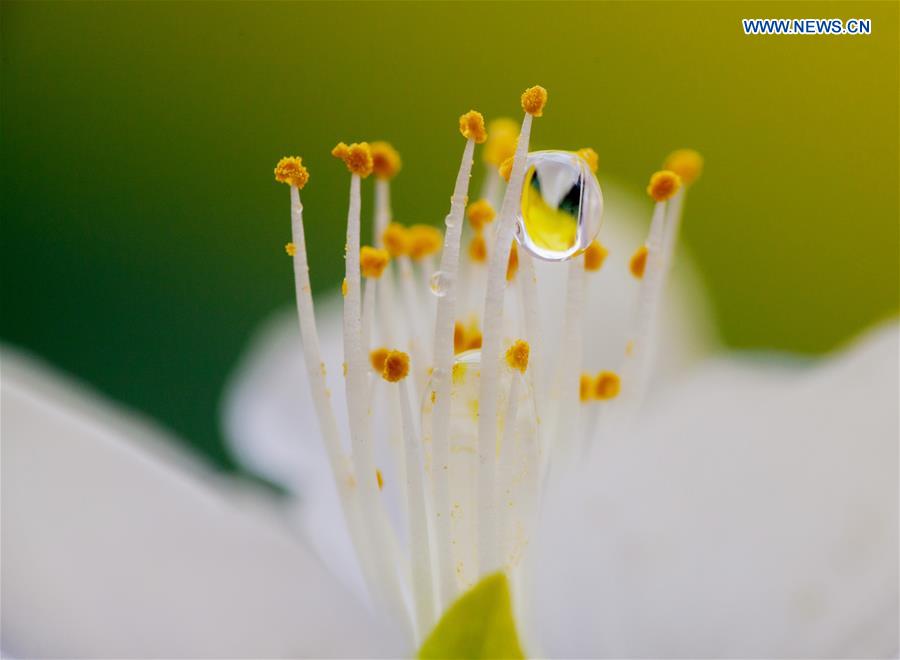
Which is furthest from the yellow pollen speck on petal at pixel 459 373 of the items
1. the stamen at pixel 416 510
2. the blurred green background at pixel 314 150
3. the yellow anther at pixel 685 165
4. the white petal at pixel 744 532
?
the blurred green background at pixel 314 150

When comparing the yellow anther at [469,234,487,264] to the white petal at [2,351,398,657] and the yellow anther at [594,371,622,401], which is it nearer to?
the yellow anther at [594,371,622,401]

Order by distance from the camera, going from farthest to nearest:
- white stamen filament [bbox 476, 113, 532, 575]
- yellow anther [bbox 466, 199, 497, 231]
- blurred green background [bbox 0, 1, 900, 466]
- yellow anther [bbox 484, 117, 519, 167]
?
blurred green background [bbox 0, 1, 900, 466]
yellow anther [bbox 484, 117, 519, 167]
yellow anther [bbox 466, 199, 497, 231]
white stamen filament [bbox 476, 113, 532, 575]

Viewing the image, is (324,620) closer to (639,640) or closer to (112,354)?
(639,640)

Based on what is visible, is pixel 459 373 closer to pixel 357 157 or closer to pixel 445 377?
pixel 445 377

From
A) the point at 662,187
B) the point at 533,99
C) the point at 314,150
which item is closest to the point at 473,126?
the point at 533,99

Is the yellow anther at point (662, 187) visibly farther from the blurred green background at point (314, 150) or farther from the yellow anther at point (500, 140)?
the blurred green background at point (314, 150)

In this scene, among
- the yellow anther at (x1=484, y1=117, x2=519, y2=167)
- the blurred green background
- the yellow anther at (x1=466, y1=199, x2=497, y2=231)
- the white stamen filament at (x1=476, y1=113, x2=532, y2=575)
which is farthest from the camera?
the blurred green background

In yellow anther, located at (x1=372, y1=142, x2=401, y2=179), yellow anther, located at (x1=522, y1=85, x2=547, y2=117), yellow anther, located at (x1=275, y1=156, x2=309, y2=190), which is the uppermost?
yellow anther, located at (x1=522, y1=85, x2=547, y2=117)

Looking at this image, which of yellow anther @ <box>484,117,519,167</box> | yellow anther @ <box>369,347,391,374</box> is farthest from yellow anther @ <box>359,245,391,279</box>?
yellow anther @ <box>484,117,519,167</box>
